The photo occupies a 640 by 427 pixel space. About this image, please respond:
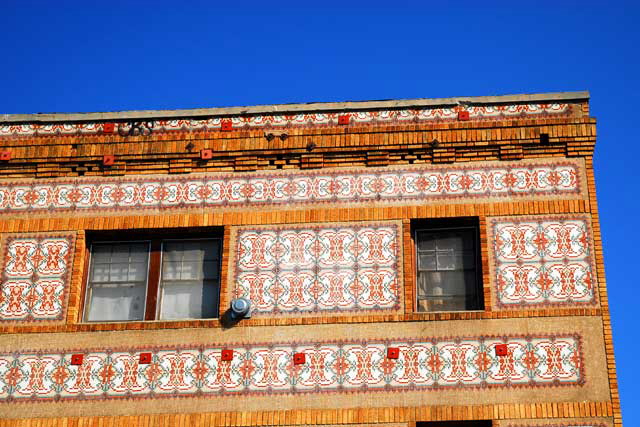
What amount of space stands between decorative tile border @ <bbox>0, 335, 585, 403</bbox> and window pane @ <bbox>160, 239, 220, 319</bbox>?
3.21ft

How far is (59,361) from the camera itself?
1680 cm

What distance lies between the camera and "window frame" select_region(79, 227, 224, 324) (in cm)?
1756

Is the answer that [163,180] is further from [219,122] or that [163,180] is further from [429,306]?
[429,306]

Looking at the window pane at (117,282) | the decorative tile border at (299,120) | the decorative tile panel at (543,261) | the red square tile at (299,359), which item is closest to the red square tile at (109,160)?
the decorative tile border at (299,120)

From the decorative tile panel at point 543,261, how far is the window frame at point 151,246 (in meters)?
4.59

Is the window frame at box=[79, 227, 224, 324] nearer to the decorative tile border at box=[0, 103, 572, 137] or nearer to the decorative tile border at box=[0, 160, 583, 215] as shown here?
the decorative tile border at box=[0, 160, 583, 215]

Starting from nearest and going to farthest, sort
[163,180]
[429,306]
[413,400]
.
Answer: [413,400], [429,306], [163,180]

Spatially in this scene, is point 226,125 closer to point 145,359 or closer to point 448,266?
point 145,359

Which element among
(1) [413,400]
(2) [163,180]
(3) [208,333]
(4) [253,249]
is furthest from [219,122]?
(1) [413,400]

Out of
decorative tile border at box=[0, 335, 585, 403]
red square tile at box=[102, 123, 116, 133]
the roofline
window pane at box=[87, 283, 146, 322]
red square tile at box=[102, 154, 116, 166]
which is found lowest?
decorative tile border at box=[0, 335, 585, 403]

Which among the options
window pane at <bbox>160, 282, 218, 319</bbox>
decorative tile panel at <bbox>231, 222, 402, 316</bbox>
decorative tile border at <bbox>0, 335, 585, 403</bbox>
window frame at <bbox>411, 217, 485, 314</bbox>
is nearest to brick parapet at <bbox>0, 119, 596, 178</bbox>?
window frame at <bbox>411, 217, 485, 314</bbox>

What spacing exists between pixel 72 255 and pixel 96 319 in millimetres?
1147

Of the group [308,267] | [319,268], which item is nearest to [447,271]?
[319,268]

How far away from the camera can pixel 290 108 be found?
18391 millimetres
